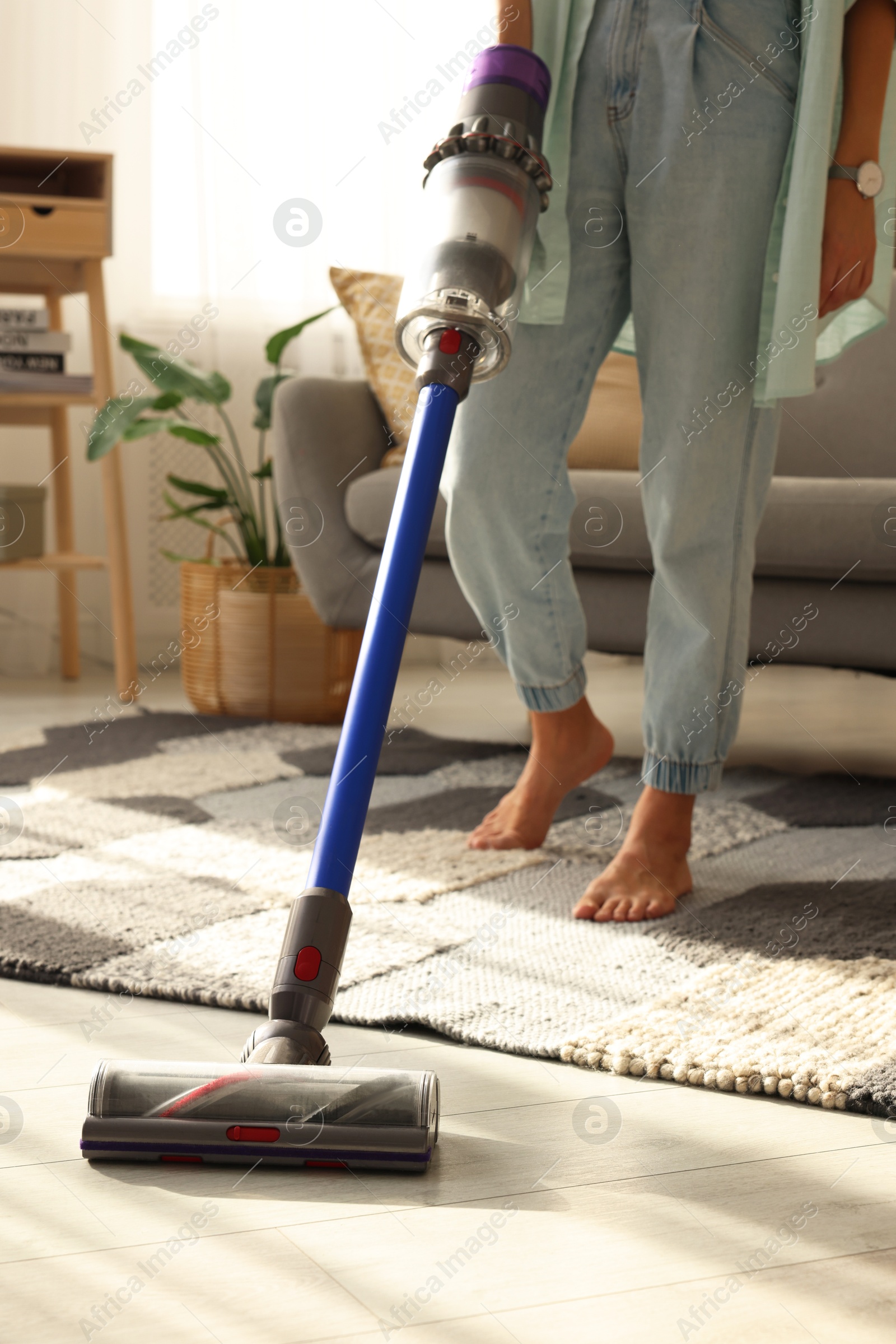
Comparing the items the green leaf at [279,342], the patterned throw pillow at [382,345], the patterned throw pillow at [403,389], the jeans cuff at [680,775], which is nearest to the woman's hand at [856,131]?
the jeans cuff at [680,775]

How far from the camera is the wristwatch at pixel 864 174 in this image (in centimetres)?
108

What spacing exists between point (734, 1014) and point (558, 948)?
0.18 metres

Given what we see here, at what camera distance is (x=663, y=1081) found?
80 centimetres

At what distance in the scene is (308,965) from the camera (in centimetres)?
68

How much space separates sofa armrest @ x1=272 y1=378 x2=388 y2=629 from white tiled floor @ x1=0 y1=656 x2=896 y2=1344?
48.8 inches

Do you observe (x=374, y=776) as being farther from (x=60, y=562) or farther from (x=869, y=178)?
(x=60, y=562)

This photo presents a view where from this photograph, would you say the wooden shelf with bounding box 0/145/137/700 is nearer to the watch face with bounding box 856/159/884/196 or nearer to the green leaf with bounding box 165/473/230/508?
the green leaf with bounding box 165/473/230/508

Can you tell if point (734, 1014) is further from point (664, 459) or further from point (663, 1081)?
point (664, 459)

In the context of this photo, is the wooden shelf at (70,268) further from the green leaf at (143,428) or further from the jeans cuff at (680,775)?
the jeans cuff at (680,775)

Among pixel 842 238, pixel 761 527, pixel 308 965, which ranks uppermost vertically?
pixel 842 238

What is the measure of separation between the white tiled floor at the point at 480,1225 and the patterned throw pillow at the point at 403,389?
4.50ft

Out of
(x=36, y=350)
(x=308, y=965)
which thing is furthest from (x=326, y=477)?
(x=308, y=965)

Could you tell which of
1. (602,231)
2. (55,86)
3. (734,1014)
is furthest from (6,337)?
(734,1014)

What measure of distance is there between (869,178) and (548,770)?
614mm
